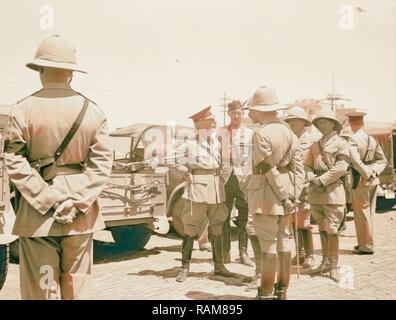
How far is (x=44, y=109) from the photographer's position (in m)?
3.10

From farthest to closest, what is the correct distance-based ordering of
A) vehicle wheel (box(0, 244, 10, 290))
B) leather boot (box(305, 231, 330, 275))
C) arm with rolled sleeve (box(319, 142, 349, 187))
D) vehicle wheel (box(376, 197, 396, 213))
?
vehicle wheel (box(376, 197, 396, 213))
leather boot (box(305, 231, 330, 275))
arm with rolled sleeve (box(319, 142, 349, 187))
vehicle wheel (box(0, 244, 10, 290))

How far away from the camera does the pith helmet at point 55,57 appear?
3.18 meters

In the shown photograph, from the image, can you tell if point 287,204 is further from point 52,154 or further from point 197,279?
point 52,154

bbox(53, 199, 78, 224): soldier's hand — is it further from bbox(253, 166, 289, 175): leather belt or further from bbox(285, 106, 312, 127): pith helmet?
bbox(285, 106, 312, 127): pith helmet

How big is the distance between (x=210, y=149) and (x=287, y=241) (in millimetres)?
1761

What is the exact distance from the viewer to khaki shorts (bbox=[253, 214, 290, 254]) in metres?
4.30

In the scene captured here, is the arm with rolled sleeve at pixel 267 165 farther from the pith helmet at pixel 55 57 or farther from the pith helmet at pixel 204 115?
the pith helmet at pixel 55 57

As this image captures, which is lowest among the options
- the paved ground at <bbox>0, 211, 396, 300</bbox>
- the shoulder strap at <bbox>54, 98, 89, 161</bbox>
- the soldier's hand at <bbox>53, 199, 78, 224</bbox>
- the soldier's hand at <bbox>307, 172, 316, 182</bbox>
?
the paved ground at <bbox>0, 211, 396, 300</bbox>

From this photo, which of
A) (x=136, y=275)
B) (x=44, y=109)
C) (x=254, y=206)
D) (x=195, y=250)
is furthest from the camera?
(x=195, y=250)

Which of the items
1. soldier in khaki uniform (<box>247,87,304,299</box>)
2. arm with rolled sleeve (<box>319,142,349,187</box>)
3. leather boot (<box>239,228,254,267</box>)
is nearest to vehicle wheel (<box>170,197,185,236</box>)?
leather boot (<box>239,228,254,267</box>)

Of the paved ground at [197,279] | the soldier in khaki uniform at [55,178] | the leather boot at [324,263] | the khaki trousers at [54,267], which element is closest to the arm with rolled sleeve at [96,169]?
the soldier in khaki uniform at [55,178]
